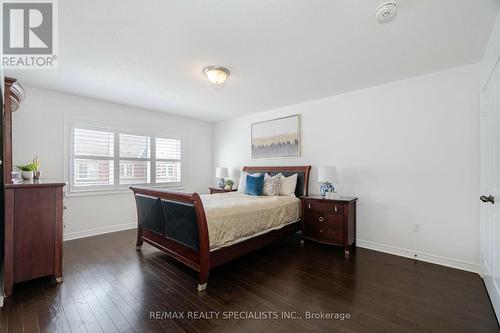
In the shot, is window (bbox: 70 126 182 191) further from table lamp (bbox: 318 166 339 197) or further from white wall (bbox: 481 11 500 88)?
white wall (bbox: 481 11 500 88)

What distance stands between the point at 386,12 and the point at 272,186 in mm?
2802

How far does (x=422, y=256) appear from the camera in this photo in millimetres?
2949

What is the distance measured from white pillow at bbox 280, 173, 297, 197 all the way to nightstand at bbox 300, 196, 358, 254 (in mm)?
390

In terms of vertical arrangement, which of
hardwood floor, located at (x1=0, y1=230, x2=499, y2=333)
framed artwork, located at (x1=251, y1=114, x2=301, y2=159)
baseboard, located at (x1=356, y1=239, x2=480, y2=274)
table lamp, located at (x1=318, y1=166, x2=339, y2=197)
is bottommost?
hardwood floor, located at (x1=0, y1=230, x2=499, y2=333)

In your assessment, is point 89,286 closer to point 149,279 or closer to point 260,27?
point 149,279

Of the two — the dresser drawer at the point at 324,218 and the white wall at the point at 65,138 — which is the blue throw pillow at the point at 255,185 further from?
the white wall at the point at 65,138

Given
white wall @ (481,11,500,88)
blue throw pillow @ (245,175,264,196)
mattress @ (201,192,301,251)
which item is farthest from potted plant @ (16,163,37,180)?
white wall @ (481,11,500,88)

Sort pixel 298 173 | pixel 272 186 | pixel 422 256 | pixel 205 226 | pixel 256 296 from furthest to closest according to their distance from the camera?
1. pixel 298 173
2. pixel 272 186
3. pixel 422 256
4. pixel 205 226
5. pixel 256 296

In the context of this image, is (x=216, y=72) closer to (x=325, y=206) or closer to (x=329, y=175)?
(x=329, y=175)

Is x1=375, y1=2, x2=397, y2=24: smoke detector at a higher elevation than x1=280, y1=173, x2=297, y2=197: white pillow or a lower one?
higher

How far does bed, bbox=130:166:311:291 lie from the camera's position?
2.28 metres

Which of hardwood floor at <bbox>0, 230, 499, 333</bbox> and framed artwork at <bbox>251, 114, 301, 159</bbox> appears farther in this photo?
framed artwork at <bbox>251, 114, 301, 159</bbox>

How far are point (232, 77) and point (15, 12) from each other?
2.13m

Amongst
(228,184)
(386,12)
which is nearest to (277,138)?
(228,184)
